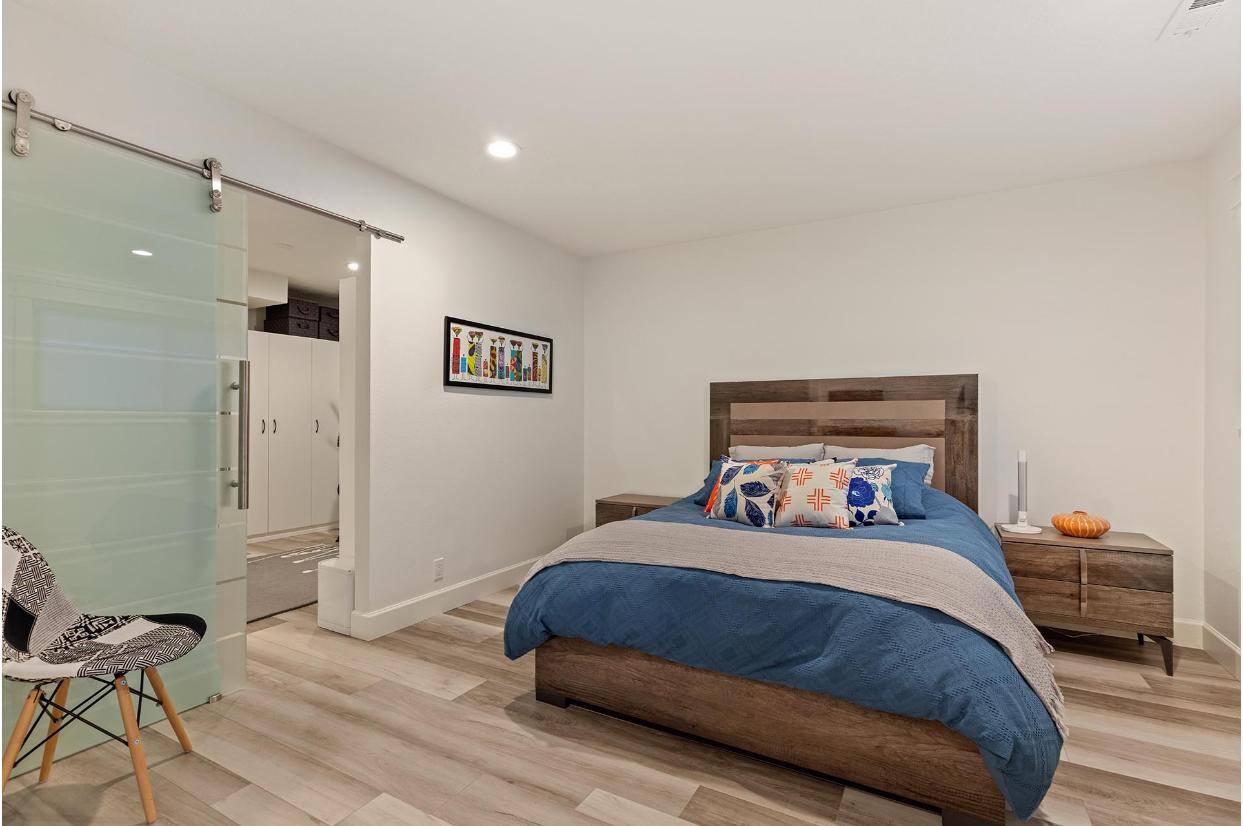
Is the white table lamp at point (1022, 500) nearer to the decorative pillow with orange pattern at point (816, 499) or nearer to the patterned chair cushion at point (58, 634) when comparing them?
the decorative pillow with orange pattern at point (816, 499)

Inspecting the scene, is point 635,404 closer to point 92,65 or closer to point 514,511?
point 514,511

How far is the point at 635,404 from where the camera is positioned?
16.8ft

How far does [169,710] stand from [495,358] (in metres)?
2.61

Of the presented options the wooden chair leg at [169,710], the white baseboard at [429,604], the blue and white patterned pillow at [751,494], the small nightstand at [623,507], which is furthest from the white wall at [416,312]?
the blue and white patterned pillow at [751,494]

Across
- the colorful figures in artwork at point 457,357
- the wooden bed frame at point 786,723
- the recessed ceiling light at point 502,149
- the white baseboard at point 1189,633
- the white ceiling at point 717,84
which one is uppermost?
the white ceiling at point 717,84

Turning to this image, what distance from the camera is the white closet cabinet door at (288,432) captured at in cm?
615

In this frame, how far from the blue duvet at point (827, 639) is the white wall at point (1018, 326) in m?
1.42

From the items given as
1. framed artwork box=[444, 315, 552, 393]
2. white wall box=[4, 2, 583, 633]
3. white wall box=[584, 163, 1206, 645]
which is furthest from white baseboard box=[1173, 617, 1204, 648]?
framed artwork box=[444, 315, 552, 393]

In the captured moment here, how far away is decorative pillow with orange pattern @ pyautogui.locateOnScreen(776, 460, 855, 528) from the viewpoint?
3.13 meters

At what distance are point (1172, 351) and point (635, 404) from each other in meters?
3.27

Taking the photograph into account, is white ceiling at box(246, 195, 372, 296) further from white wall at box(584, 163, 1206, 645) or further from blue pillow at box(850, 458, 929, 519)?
blue pillow at box(850, 458, 929, 519)

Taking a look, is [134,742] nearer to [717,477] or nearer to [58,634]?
[58,634]

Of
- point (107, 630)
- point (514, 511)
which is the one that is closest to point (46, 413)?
point (107, 630)

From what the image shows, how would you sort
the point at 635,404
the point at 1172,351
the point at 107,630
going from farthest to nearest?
the point at 635,404
the point at 1172,351
the point at 107,630
